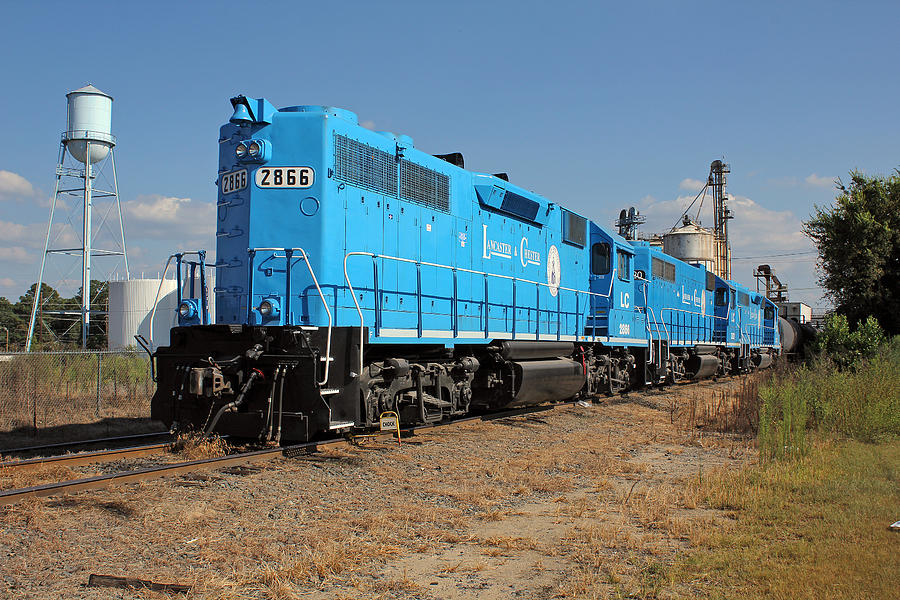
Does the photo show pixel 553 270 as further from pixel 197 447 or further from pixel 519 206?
pixel 197 447

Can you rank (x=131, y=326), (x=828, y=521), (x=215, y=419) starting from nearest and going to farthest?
(x=828, y=521) → (x=215, y=419) → (x=131, y=326)

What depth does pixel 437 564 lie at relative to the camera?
4582 millimetres

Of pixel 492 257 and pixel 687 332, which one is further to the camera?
pixel 687 332

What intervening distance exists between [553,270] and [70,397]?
10.2 m

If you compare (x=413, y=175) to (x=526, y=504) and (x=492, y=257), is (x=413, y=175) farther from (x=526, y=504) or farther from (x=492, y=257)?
(x=526, y=504)

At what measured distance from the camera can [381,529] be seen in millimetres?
5227

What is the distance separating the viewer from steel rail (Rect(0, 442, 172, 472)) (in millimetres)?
7234

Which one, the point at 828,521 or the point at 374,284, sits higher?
the point at 374,284

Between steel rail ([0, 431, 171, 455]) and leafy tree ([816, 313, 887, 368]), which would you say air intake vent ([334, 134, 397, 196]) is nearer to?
steel rail ([0, 431, 171, 455])

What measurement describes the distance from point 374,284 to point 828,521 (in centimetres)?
567

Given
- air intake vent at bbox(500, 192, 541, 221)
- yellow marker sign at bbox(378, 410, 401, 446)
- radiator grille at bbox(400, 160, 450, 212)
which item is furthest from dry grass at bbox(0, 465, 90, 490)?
air intake vent at bbox(500, 192, 541, 221)

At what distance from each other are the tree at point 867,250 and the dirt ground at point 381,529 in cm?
1849

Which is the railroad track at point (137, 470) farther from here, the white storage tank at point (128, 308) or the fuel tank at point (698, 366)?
the white storage tank at point (128, 308)

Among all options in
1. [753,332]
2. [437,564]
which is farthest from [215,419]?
[753,332]
